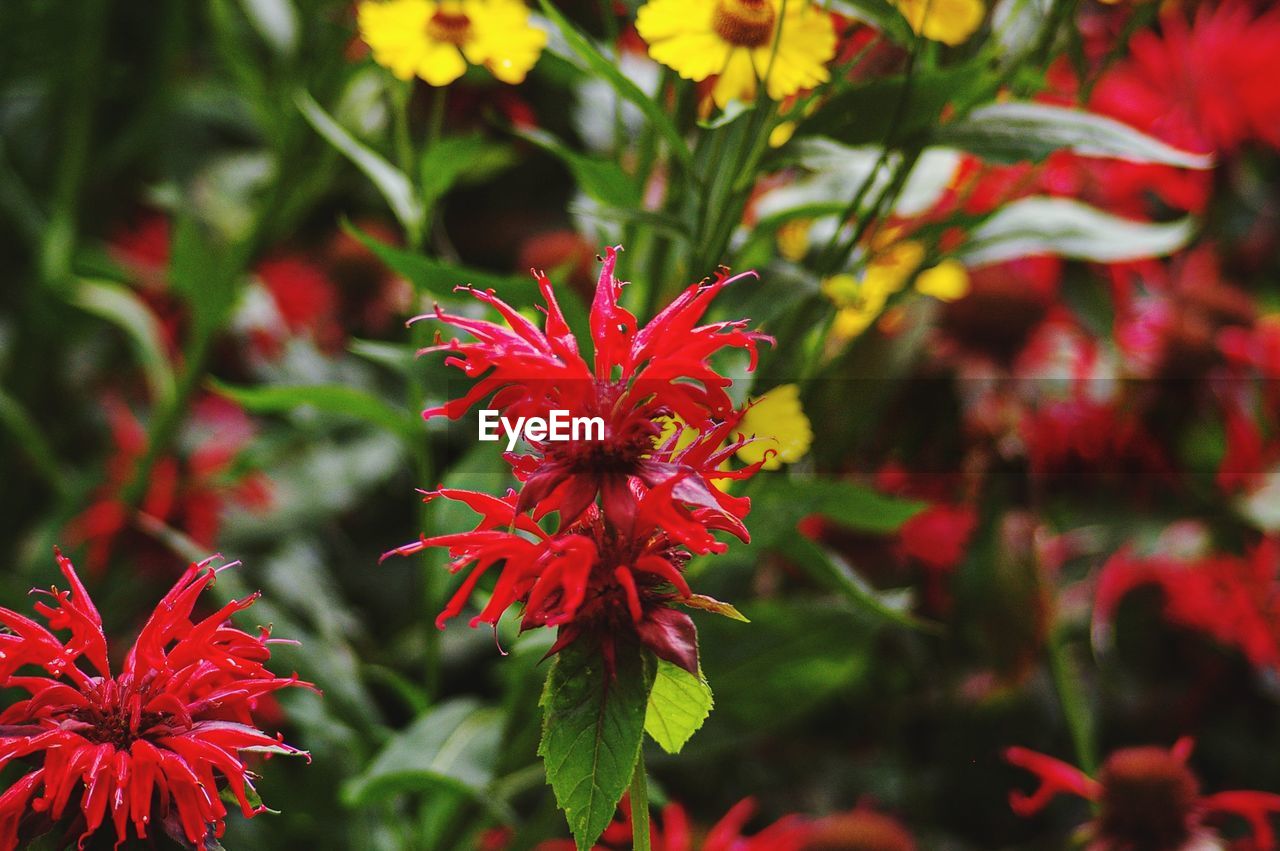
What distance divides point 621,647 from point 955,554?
1.45 feet

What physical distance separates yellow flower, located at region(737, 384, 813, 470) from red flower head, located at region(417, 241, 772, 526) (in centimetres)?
5

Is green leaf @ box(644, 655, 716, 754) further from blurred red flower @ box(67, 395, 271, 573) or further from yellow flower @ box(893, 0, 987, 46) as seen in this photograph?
blurred red flower @ box(67, 395, 271, 573)

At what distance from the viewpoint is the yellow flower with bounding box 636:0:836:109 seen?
0.34 metres

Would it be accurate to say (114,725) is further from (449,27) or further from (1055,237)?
(1055,237)

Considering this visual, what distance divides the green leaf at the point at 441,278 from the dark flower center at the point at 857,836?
30cm

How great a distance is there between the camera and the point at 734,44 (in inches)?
13.6

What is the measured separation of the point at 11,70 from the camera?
81 cm

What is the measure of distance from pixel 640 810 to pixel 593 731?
0.13 feet

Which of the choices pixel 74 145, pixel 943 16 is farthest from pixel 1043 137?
pixel 74 145

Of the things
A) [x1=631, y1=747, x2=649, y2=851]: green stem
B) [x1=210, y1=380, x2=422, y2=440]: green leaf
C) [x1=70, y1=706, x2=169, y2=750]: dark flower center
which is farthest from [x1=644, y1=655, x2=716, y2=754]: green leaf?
[x1=210, y1=380, x2=422, y2=440]: green leaf

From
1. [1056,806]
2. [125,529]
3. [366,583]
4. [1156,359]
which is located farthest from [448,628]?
[1156,359]

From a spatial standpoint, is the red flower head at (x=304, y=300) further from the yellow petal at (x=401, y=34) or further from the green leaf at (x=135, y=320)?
the yellow petal at (x=401, y=34)

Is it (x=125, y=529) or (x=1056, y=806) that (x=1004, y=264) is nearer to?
(x=1056, y=806)

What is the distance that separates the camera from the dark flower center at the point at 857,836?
538mm
